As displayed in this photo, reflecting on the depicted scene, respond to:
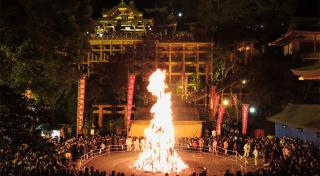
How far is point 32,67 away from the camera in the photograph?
73.4 ft

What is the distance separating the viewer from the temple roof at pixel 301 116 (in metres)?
22.4

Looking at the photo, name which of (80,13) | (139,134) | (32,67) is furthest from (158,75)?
(139,134)

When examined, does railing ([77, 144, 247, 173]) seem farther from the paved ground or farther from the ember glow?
the ember glow

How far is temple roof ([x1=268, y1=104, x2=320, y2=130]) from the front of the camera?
881 inches

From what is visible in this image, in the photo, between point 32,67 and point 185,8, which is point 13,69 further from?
point 185,8

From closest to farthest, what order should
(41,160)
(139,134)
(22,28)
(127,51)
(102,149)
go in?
(41,160) < (22,28) < (102,149) < (139,134) < (127,51)

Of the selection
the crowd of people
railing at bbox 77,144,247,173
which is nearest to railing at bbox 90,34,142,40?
the crowd of people

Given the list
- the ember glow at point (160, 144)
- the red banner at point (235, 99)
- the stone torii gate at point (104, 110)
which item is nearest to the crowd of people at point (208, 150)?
the red banner at point (235, 99)

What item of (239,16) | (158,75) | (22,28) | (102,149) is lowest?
(102,149)

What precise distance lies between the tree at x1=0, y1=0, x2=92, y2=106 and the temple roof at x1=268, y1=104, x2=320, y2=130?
15850mm

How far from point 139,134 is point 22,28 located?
1488 cm

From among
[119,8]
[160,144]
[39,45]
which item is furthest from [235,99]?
[119,8]

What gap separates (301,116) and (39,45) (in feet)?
57.8

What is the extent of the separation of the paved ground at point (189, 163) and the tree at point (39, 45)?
5.56 m
